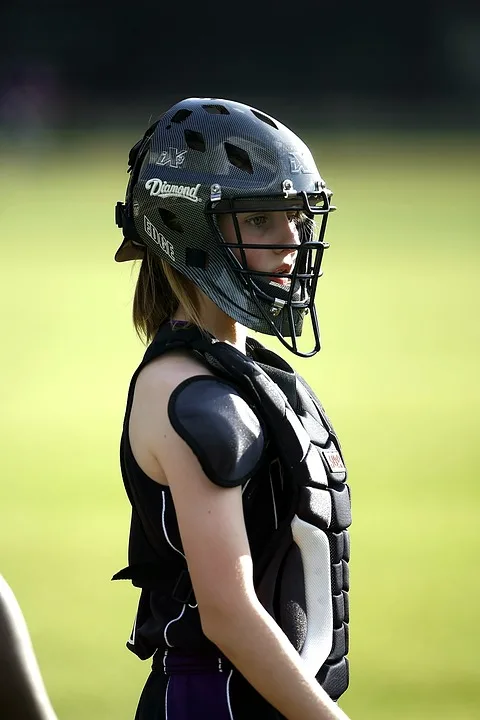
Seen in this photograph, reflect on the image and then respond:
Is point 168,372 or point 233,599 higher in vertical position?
point 168,372

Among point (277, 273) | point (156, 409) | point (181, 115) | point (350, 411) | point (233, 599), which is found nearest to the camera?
point (233, 599)

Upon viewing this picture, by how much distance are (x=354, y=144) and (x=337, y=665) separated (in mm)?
17592

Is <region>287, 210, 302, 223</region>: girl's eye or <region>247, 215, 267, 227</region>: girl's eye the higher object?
<region>287, 210, 302, 223</region>: girl's eye

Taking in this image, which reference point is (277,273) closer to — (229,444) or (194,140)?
(194,140)

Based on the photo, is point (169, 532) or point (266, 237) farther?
point (266, 237)

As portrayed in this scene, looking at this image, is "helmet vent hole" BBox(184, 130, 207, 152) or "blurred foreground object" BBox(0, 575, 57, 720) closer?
"blurred foreground object" BBox(0, 575, 57, 720)

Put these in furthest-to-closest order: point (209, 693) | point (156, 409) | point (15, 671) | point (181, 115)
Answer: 1. point (181, 115)
2. point (209, 693)
3. point (156, 409)
4. point (15, 671)

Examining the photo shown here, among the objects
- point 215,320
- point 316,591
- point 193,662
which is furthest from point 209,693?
point 215,320

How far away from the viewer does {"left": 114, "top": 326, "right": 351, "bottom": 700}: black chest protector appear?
2.30 metres

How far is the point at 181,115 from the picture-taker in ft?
8.36

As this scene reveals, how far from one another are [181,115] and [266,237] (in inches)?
12.8

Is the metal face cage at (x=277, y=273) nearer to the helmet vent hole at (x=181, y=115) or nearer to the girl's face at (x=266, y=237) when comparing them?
the girl's face at (x=266, y=237)

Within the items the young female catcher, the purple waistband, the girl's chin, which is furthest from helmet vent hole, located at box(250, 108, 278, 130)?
the purple waistband

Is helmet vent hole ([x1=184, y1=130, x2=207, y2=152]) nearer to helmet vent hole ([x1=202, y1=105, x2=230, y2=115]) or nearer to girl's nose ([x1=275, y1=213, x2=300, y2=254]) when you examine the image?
helmet vent hole ([x1=202, y1=105, x2=230, y2=115])
